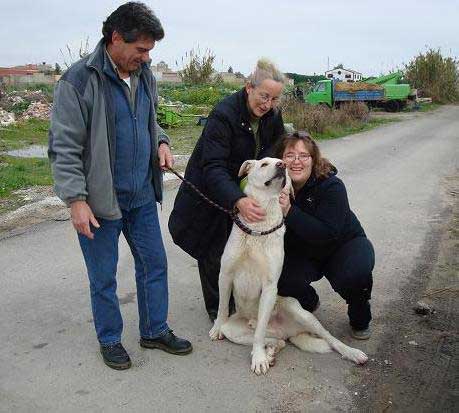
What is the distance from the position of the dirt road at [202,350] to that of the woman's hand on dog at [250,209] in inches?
37.0

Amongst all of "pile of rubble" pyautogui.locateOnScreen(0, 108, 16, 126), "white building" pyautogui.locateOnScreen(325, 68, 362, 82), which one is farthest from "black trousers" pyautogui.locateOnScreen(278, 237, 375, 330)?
"white building" pyautogui.locateOnScreen(325, 68, 362, 82)

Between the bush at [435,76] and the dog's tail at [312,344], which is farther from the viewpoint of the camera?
the bush at [435,76]

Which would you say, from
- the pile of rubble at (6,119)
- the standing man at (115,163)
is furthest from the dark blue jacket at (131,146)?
the pile of rubble at (6,119)

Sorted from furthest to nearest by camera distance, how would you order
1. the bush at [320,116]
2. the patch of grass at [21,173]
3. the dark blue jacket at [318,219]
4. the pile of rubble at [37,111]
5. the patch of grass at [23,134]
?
the pile of rubble at [37,111] < the bush at [320,116] < the patch of grass at [23,134] < the patch of grass at [21,173] < the dark blue jacket at [318,219]

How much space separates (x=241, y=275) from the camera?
3410 mm

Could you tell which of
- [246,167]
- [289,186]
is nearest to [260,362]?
[289,186]

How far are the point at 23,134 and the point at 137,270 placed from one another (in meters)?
12.3

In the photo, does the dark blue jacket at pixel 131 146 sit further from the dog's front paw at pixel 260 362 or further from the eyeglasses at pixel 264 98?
the dog's front paw at pixel 260 362

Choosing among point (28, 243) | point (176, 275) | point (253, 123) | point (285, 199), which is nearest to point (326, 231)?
point (285, 199)

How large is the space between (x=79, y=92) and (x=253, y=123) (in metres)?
1.19

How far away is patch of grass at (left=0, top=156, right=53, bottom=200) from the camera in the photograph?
7961 mm

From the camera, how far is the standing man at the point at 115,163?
8.99ft

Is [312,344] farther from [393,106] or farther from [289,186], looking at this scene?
[393,106]

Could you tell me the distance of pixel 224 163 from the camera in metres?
3.37
